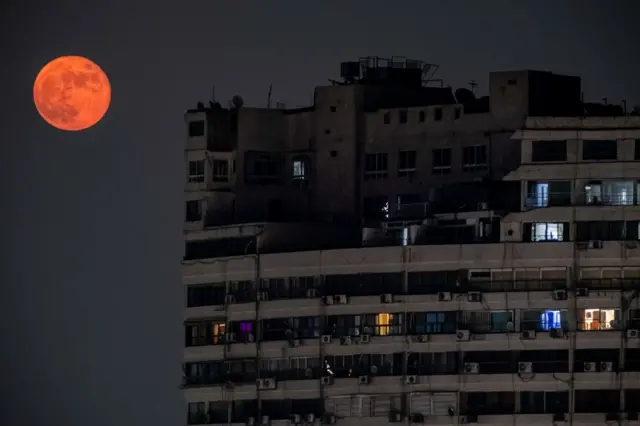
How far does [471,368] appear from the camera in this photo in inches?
4850

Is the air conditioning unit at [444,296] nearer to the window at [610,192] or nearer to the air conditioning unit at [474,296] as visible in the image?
A: the air conditioning unit at [474,296]

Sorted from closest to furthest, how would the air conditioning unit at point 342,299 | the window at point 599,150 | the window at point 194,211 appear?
the window at point 599,150, the air conditioning unit at point 342,299, the window at point 194,211

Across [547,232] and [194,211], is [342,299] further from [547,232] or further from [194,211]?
[194,211]

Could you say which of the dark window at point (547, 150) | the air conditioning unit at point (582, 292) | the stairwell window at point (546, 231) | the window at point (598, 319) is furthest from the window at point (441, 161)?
the window at point (598, 319)

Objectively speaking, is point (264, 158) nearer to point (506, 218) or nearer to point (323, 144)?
point (323, 144)

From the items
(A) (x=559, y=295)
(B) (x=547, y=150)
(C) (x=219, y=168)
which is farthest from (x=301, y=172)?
(A) (x=559, y=295)

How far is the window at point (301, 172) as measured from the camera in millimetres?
130375

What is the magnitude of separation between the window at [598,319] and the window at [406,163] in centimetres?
816

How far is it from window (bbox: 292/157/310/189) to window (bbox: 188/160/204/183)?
9.20ft

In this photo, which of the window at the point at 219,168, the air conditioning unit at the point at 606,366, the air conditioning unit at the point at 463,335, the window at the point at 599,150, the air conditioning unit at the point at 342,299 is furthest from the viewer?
the window at the point at 219,168

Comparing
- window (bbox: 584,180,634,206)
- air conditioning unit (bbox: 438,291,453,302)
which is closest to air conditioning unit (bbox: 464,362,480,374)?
air conditioning unit (bbox: 438,291,453,302)

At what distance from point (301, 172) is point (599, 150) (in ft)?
37.8

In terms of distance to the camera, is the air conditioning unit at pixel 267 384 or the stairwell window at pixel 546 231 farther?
the air conditioning unit at pixel 267 384

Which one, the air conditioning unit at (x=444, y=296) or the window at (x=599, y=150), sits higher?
the window at (x=599, y=150)
